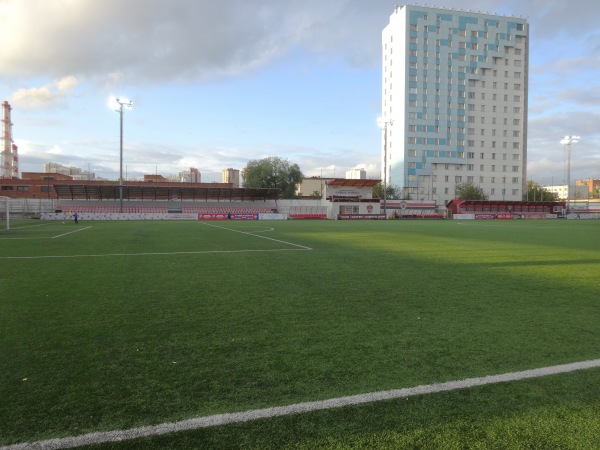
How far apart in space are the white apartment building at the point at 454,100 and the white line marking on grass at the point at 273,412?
86558 mm

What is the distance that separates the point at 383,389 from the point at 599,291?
648 centimetres

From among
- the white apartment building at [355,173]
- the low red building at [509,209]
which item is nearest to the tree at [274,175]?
the low red building at [509,209]

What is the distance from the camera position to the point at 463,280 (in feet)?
28.4

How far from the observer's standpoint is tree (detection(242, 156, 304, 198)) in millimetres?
85062

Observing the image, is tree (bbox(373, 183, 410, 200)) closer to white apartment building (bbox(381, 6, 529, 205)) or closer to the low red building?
white apartment building (bbox(381, 6, 529, 205))

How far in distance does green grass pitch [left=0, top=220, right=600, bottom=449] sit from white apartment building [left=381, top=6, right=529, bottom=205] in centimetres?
8320

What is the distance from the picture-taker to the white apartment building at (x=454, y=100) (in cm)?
8950

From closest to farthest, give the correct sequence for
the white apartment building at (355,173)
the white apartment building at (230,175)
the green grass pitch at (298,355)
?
1. the green grass pitch at (298,355)
2. the white apartment building at (355,173)
3. the white apartment building at (230,175)

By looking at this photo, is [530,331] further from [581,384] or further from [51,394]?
[51,394]

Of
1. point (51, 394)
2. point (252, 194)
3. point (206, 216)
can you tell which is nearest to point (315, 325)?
point (51, 394)

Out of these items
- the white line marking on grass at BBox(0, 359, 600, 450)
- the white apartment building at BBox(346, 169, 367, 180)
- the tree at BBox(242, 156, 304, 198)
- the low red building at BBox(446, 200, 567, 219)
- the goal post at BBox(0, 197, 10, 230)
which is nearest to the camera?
the white line marking on grass at BBox(0, 359, 600, 450)

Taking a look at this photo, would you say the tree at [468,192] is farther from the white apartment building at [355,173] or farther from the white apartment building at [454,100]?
the white apartment building at [355,173]

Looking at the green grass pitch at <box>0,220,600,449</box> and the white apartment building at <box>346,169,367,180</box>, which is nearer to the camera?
the green grass pitch at <box>0,220,600,449</box>

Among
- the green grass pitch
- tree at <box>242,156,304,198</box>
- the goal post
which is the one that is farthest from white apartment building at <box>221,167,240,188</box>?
the green grass pitch
